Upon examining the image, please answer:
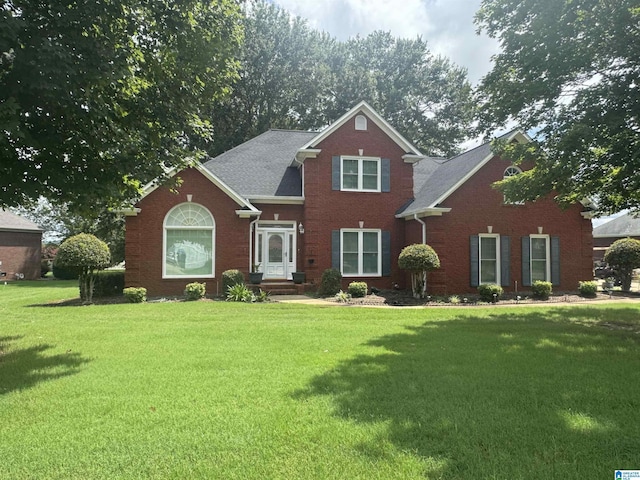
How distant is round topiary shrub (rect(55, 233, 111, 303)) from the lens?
1357 centimetres

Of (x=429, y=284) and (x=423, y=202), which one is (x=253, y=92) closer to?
(x=423, y=202)

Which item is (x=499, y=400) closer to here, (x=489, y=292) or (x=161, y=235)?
(x=489, y=292)

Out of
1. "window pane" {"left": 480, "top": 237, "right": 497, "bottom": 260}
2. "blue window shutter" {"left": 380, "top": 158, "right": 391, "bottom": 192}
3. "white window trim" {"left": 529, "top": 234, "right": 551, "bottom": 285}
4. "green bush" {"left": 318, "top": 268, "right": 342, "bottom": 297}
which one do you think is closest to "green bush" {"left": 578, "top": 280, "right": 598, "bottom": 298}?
"white window trim" {"left": 529, "top": 234, "right": 551, "bottom": 285}

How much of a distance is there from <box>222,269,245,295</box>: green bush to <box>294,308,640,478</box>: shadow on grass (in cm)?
816

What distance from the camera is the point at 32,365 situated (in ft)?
21.0

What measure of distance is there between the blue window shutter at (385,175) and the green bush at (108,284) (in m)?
11.0

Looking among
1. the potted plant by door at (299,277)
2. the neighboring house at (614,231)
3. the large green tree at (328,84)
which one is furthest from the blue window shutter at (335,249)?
the neighboring house at (614,231)

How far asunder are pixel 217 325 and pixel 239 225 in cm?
714

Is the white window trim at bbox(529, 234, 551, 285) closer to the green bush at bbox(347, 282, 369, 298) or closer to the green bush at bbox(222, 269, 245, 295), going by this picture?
the green bush at bbox(347, 282, 369, 298)

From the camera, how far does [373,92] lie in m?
35.9

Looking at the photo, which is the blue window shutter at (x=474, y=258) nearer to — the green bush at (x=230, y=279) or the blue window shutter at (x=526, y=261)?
the blue window shutter at (x=526, y=261)

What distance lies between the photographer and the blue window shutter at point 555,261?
17.2 m

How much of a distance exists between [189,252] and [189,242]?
377 millimetres

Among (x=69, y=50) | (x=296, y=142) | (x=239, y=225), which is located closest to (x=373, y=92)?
(x=296, y=142)
